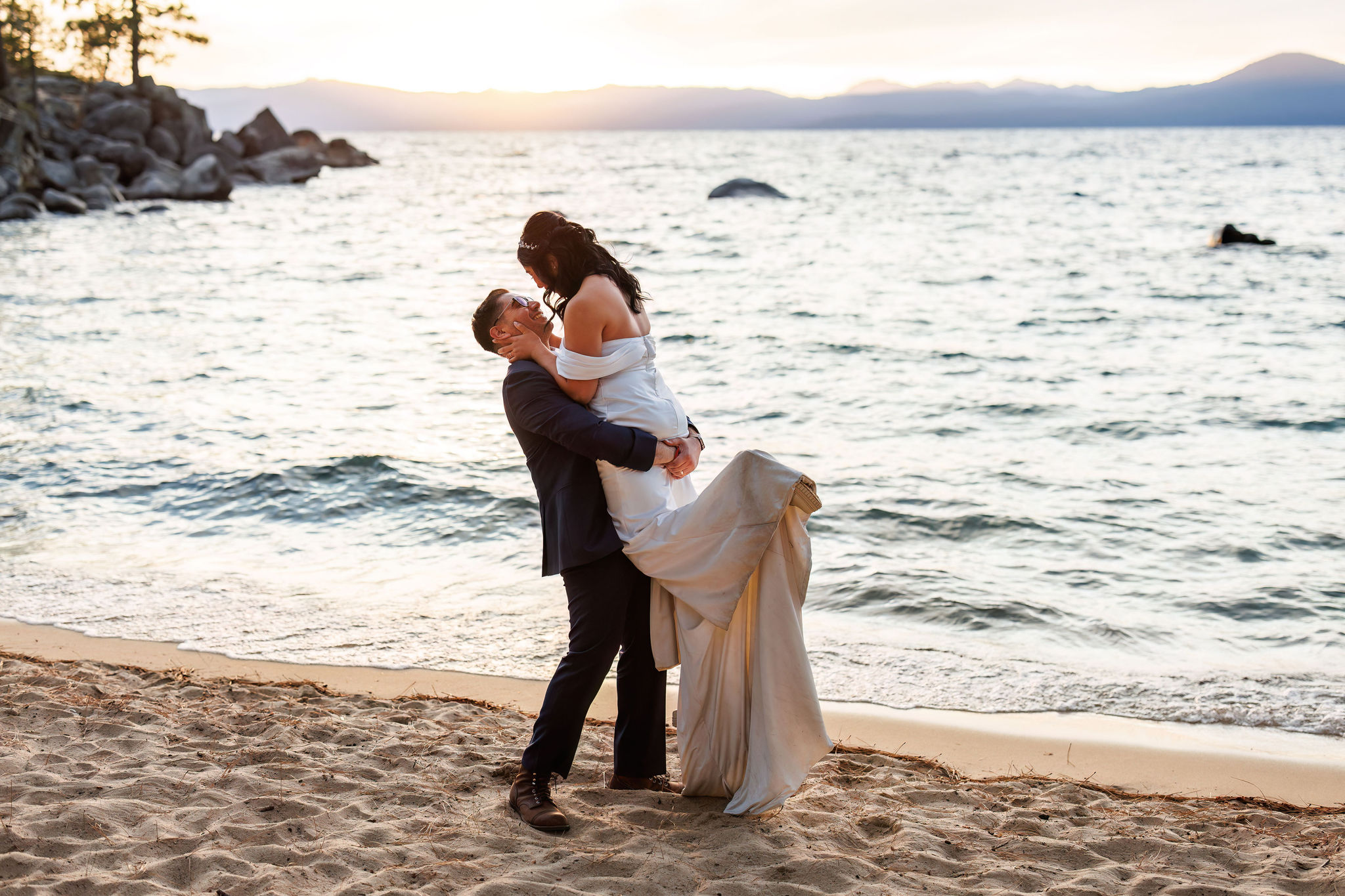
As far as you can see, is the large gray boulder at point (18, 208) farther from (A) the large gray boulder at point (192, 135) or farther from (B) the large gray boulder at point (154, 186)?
(A) the large gray boulder at point (192, 135)

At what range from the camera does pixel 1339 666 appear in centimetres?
600

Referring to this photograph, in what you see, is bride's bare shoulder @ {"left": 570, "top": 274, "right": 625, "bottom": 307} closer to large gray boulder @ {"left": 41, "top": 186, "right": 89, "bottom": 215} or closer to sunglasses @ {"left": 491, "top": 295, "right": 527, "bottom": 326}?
sunglasses @ {"left": 491, "top": 295, "right": 527, "bottom": 326}

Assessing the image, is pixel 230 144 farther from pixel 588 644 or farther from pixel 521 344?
pixel 588 644

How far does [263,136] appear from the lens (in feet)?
203

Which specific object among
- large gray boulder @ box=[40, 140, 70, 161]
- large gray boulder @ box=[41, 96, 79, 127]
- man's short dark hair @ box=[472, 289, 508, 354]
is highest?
large gray boulder @ box=[41, 96, 79, 127]

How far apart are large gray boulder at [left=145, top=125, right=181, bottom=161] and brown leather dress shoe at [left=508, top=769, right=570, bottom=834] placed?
5530 cm

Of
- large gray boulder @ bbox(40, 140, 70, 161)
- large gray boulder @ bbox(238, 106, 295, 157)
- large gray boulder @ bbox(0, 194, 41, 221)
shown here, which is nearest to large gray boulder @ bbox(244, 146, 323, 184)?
large gray boulder @ bbox(238, 106, 295, 157)

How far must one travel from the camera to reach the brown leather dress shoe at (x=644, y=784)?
163 inches

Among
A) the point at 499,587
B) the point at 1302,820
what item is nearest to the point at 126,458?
the point at 499,587

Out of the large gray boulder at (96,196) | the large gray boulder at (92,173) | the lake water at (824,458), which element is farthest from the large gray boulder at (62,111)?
the lake water at (824,458)

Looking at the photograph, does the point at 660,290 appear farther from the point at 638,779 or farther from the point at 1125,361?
the point at 638,779

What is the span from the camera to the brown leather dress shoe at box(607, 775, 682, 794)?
13.6 feet

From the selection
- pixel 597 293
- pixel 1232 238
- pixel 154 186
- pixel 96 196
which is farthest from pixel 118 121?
pixel 597 293

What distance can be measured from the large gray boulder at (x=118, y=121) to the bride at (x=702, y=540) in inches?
2084
